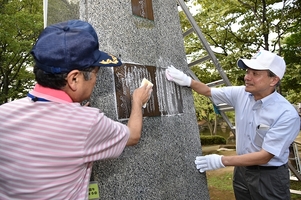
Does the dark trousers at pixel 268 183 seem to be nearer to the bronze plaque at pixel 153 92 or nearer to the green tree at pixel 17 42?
the bronze plaque at pixel 153 92

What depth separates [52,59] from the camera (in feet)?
4.35

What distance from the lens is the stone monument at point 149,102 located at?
7.07 ft

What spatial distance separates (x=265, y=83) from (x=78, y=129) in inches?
89.0

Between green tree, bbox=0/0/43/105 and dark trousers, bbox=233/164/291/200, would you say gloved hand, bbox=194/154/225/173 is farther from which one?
green tree, bbox=0/0/43/105

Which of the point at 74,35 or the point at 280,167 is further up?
the point at 74,35

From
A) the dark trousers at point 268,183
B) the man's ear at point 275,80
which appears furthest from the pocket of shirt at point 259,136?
the man's ear at point 275,80

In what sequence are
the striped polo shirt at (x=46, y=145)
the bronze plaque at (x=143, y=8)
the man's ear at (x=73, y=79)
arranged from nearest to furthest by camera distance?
the striped polo shirt at (x=46, y=145) < the man's ear at (x=73, y=79) < the bronze plaque at (x=143, y=8)

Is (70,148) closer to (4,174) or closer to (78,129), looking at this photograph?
(78,129)

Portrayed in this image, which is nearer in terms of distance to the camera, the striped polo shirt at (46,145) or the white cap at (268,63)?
the striped polo shirt at (46,145)

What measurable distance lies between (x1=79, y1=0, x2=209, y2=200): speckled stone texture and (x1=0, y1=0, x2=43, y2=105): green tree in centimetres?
793

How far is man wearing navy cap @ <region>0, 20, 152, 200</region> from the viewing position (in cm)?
125

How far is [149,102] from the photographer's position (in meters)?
2.49

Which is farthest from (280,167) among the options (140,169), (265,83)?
(140,169)

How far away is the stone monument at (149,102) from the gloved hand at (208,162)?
0.06 meters
